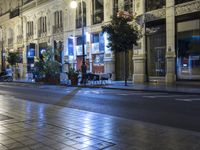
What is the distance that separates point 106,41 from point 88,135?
86.4 feet

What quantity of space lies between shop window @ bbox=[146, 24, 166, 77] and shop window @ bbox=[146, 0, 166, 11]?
59.5 inches

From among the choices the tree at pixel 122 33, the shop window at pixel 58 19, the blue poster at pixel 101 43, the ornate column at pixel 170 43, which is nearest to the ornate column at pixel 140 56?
the ornate column at pixel 170 43

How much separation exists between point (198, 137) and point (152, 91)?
13.2m

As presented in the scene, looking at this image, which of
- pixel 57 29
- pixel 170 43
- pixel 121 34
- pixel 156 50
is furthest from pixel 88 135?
pixel 57 29

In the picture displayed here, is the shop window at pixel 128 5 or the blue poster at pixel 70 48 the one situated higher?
the shop window at pixel 128 5

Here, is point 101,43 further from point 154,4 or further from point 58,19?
point 58,19

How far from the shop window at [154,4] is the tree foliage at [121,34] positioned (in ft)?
11.8

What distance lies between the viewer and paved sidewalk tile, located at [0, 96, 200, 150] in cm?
589

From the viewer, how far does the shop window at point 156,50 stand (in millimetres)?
26859

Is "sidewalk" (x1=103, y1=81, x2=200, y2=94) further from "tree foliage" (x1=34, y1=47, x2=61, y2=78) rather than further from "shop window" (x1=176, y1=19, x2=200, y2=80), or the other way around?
"tree foliage" (x1=34, y1=47, x2=61, y2=78)

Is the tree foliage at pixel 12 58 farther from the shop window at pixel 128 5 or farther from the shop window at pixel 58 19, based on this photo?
the shop window at pixel 128 5

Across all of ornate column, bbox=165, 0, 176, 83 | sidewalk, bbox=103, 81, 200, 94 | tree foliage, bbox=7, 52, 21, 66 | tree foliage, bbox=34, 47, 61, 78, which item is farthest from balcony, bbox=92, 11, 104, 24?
tree foliage, bbox=7, 52, 21, 66

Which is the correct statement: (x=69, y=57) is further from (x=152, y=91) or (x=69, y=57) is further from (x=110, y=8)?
(x=152, y=91)

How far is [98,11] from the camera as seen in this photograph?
34312 millimetres
